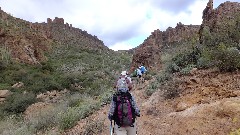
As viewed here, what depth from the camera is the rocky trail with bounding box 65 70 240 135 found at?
8086 millimetres

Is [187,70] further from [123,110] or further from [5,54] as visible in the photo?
[5,54]

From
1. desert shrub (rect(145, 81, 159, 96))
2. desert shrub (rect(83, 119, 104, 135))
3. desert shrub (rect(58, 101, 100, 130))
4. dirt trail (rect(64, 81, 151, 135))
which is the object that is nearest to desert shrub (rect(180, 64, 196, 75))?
desert shrub (rect(145, 81, 159, 96))

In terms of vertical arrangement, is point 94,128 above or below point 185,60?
below

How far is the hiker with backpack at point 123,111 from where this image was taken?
6.43 meters

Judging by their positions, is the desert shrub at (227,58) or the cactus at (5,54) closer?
the desert shrub at (227,58)

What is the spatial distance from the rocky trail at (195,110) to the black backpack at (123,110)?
212 centimetres

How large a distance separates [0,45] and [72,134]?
38834 millimetres

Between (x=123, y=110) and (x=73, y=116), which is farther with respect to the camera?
(x=73, y=116)

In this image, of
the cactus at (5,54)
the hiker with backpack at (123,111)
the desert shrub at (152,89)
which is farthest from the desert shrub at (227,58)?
the cactus at (5,54)

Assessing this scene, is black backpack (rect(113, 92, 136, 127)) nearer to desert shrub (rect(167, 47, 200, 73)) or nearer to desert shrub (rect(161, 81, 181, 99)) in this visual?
desert shrub (rect(161, 81, 181, 99))

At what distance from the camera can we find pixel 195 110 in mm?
8922

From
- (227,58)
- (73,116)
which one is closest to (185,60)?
(227,58)

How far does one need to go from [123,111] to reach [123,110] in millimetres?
17

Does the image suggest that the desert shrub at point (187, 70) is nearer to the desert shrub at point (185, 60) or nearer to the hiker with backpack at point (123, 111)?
the desert shrub at point (185, 60)
